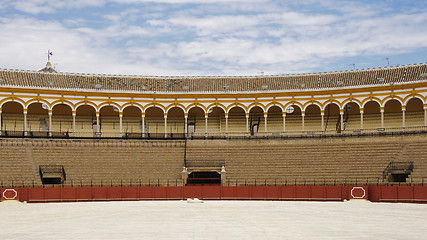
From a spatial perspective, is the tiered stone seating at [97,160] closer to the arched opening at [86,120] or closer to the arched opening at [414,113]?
the arched opening at [86,120]

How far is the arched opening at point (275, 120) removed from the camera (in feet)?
167

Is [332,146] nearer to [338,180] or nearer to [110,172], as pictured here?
[338,180]

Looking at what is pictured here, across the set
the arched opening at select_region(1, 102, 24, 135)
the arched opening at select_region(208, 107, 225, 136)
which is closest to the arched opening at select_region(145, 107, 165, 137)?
the arched opening at select_region(208, 107, 225, 136)

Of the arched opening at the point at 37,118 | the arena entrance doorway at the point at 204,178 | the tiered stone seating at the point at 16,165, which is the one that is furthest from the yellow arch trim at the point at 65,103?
the arena entrance doorway at the point at 204,178

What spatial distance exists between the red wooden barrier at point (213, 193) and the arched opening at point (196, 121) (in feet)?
47.3

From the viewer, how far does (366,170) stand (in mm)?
39125

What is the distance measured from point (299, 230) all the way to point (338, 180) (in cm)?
1950

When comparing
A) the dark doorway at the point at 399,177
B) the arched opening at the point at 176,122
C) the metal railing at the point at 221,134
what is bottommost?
the dark doorway at the point at 399,177

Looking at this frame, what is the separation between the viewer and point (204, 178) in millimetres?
41938

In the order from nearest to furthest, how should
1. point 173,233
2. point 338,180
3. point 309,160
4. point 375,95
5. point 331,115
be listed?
point 173,233, point 338,180, point 309,160, point 375,95, point 331,115

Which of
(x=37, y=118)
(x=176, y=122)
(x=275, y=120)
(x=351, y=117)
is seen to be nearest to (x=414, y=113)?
(x=351, y=117)

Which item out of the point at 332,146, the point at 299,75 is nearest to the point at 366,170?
the point at 332,146

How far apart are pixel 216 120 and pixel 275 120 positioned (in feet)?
17.4

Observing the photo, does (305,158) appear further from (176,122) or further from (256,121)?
(176,122)
